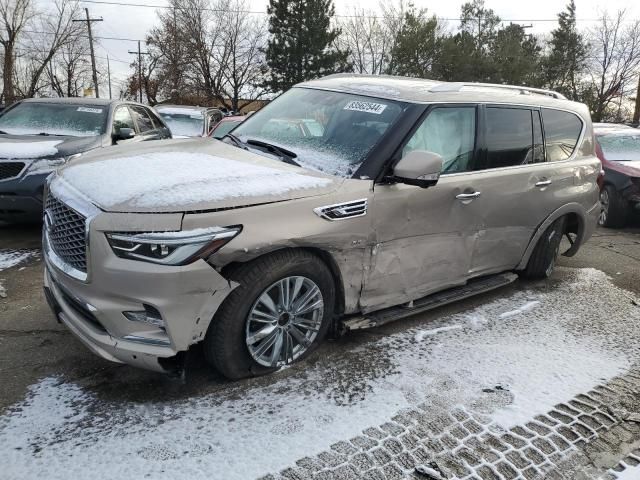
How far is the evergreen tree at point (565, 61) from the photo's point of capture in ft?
156

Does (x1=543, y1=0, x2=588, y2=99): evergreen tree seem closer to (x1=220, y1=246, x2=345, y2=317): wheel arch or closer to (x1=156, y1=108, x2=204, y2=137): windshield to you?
(x1=156, y1=108, x2=204, y2=137): windshield

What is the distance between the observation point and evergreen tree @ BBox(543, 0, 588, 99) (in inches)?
1870

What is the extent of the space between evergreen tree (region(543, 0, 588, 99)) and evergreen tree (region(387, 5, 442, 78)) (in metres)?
11.6

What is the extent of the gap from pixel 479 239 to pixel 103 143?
4.68 m

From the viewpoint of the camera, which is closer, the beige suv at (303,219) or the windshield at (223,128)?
the beige suv at (303,219)

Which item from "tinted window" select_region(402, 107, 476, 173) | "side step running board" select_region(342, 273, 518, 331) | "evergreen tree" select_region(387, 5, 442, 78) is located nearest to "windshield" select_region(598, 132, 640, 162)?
"side step running board" select_region(342, 273, 518, 331)

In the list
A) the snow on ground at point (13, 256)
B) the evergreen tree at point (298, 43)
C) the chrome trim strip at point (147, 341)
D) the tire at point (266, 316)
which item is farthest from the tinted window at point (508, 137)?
the evergreen tree at point (298, 43)

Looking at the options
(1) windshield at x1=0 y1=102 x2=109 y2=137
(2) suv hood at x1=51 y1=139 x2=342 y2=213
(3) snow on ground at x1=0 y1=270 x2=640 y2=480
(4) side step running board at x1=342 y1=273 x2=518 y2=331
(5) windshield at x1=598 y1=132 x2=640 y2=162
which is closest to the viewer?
(3) snow on ground at x1=0 y1=270 x2=640 y2=480

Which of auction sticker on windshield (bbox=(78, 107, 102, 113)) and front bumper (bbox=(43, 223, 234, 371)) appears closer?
front bumper (bbox=(43, 223, 234, 371))

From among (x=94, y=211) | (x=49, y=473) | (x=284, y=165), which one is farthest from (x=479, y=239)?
(x=49, y=473)

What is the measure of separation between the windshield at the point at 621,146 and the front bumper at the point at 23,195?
8.29m

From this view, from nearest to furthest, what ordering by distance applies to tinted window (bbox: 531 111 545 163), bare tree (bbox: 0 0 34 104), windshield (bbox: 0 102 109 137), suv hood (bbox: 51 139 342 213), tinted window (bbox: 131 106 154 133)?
suv hood (bbox: 51 139 342 213) < tinted window (bbox: 531 111 545 163) < windshield (bbox: 0 102 109 137) < tinted window (bbox: 131 106 154 133) < bare tree (bbox: 0 0 34 104)

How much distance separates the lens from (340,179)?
320cm

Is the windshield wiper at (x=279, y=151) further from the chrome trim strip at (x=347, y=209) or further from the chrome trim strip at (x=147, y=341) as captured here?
the chrome trim strip at (x=147, y=341)
